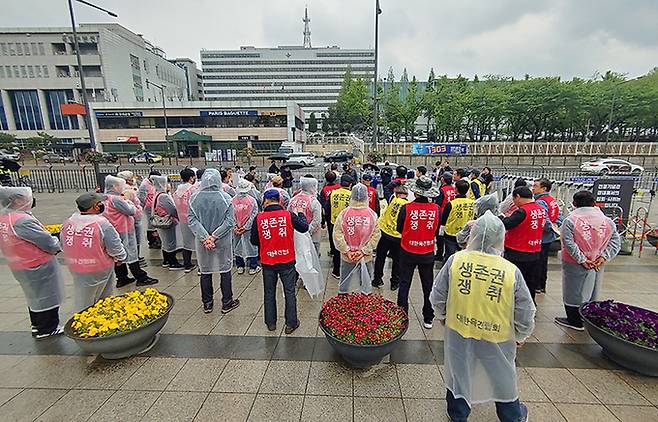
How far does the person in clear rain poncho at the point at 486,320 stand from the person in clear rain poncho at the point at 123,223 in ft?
17.5

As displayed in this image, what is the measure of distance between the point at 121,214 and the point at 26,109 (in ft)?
208

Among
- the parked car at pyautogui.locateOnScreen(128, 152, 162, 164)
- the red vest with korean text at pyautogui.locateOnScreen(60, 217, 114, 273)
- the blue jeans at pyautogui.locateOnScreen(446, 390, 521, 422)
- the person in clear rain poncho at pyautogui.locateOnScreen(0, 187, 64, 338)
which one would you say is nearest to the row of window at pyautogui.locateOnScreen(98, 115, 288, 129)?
the parked car at pyautogui.locateOnScreen(128, 152, 162, 164)

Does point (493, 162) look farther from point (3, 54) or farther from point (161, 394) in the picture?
point (3, 54)

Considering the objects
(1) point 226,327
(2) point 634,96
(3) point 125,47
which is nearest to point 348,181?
(1) point 226,327

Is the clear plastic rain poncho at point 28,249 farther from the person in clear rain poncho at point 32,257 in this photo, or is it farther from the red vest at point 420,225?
the red vest at point 420,225

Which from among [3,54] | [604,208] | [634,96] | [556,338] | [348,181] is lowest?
[556,338]

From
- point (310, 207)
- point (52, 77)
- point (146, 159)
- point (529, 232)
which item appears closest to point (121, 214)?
point (310, 207)

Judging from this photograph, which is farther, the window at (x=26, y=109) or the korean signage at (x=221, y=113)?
the window at (x=26, y=109)

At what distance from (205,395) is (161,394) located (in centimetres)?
43

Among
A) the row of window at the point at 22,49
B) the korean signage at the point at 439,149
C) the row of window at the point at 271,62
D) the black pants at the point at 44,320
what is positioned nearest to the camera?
the black pants at the point at 44,320

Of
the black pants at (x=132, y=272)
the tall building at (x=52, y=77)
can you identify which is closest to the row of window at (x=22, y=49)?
the tall building at (x=52, y=77)

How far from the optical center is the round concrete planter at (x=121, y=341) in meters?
3.18

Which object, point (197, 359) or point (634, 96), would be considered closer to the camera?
point (197, 359)

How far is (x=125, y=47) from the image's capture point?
171 ft
